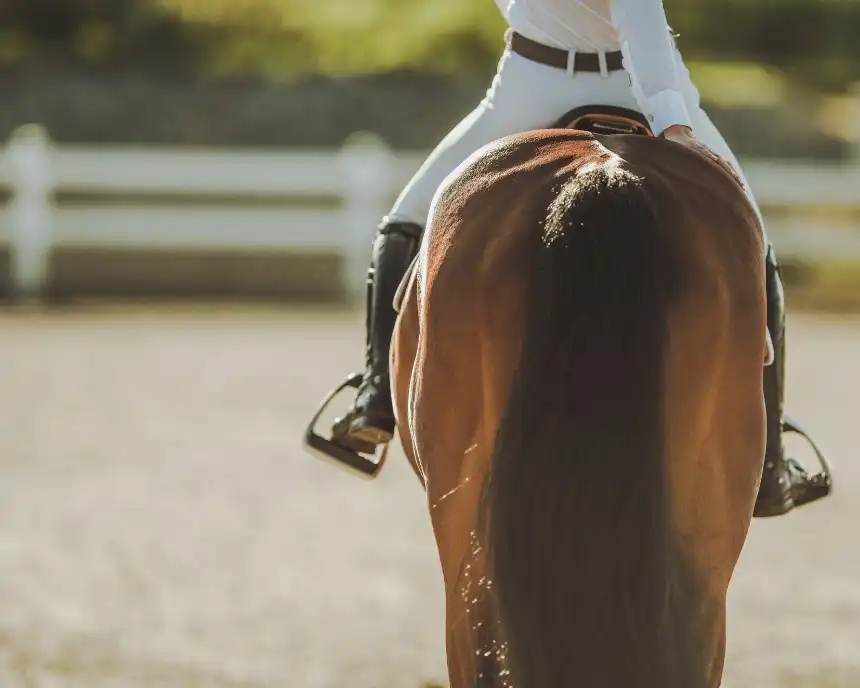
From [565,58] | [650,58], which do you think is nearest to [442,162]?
[565,58]

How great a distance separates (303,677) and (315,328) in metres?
8.14

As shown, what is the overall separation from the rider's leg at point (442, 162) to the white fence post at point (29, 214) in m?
10.8

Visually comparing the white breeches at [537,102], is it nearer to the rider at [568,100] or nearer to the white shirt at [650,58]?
the rider at [568,100]

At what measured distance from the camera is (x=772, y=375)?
10.2 ft

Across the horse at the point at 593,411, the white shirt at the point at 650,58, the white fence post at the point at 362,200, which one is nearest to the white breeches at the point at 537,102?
the white shirt at the point at 650,58

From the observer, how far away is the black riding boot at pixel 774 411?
10.1 feet

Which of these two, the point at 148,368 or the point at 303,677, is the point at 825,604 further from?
the point at 148,368

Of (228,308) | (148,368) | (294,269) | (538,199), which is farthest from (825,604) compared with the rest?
(294,269)

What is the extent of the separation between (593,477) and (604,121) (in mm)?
1062

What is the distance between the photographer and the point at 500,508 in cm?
228

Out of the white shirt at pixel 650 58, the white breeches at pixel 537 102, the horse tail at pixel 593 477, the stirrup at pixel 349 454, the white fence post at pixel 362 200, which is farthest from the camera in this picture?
the white fence post at pixel 362 200

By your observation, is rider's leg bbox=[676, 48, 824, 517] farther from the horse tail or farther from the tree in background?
the tree in background

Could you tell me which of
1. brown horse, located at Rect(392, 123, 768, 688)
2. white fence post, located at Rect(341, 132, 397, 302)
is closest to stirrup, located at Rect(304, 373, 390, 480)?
brown horse, located at Rect(392, 123, 768, 688)

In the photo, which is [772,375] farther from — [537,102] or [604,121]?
[537,102]
